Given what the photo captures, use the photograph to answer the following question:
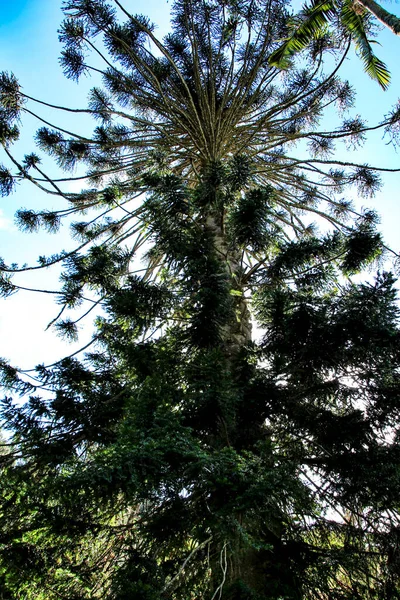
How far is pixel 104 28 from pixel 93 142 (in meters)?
1.75

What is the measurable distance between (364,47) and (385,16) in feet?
2.14

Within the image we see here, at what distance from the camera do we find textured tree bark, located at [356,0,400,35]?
10.0 feet

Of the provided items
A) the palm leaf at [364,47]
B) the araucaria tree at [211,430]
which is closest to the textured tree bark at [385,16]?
the palm leaf at [364,47]

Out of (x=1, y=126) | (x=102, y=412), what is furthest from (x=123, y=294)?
(x=1, y=126)

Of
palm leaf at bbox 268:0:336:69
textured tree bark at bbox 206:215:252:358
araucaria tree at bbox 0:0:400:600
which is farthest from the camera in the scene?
textured tree bark at bbox 206:215:252:358

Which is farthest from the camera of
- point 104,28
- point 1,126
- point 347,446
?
point 104,28

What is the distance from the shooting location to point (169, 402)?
9.00 ft

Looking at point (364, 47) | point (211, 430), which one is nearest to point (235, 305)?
point (211, 430)

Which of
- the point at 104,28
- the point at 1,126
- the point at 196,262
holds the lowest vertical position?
the point at 196,262

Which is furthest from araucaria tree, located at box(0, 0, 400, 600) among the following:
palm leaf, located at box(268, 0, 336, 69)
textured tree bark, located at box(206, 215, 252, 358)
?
palm leaf, located at box(268, 0, 336, 69)

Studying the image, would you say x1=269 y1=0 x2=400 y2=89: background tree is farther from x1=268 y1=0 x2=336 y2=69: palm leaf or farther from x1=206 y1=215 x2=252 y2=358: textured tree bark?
x1=206 y1=215 x2=252 y2=358: textured tree bark

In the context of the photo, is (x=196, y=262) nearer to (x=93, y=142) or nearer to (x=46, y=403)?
(x=46, y=403)

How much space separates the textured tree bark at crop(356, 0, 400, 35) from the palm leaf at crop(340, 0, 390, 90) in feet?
0.70

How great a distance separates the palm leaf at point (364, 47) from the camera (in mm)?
3744
